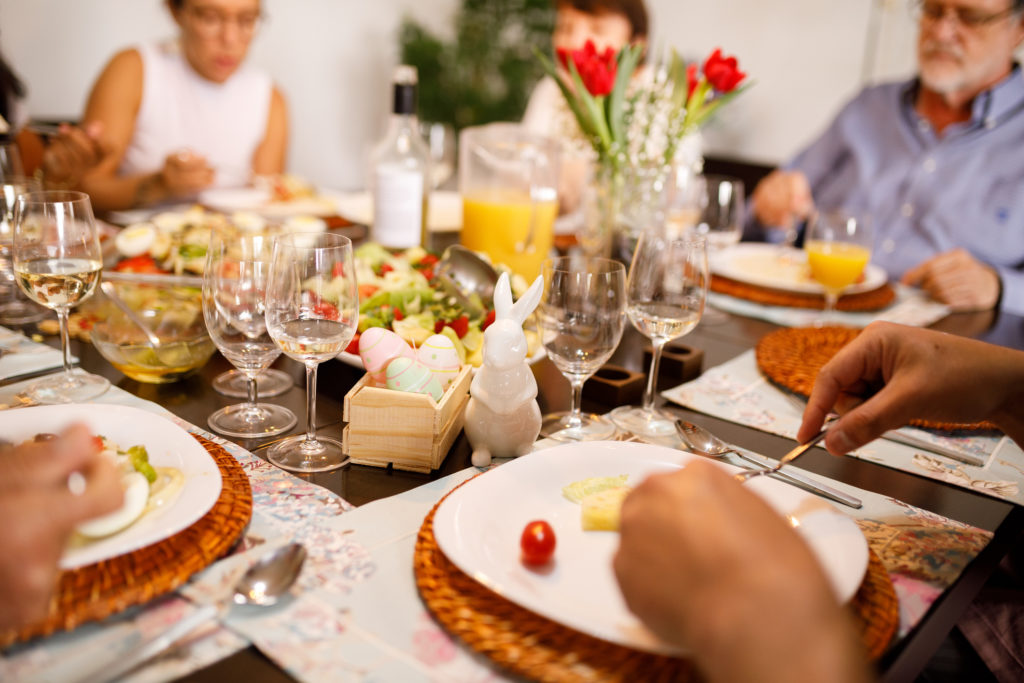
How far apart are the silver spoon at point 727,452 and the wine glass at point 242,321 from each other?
1.70ft

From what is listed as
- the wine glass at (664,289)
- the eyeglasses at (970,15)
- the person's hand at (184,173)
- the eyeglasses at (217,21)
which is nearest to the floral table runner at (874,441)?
the wine glass at (664,289)

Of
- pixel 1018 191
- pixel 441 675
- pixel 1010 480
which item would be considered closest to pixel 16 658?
pixel 441 675

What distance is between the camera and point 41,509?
54 centimetres

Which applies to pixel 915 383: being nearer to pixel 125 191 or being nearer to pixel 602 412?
pixel 602 412

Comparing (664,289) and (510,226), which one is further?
(510,226)

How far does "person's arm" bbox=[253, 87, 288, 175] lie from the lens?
10.6 feet

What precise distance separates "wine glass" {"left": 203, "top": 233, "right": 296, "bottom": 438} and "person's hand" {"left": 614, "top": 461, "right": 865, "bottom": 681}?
573 mm

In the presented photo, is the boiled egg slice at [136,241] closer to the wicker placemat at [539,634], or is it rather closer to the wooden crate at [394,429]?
the wooden crate at [394,429]

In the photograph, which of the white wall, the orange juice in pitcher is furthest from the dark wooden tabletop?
the white wall

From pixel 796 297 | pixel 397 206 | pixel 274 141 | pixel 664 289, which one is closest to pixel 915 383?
pixel 664 289

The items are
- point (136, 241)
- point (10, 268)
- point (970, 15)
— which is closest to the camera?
point (10, 268)

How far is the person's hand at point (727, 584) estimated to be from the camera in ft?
1.65

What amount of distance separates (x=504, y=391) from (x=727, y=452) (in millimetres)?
308

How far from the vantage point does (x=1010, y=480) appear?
1000mm
